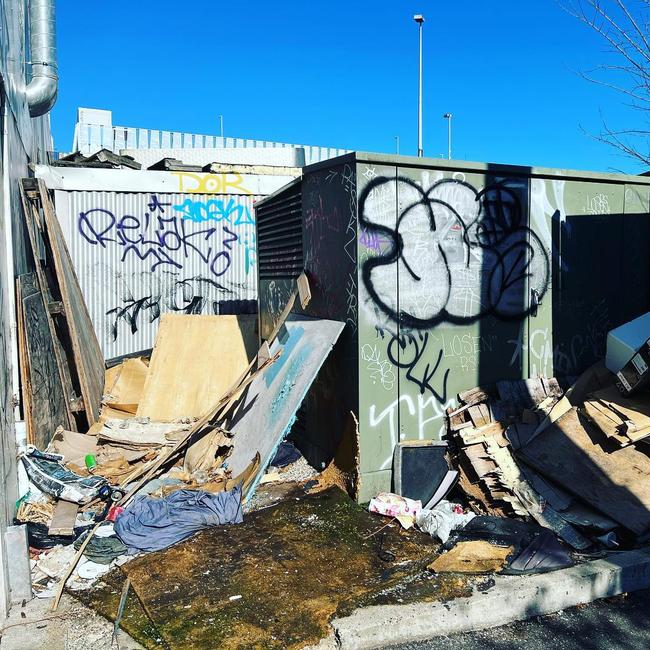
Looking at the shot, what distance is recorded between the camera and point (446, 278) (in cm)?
507

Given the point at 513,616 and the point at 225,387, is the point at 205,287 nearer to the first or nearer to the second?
the point at 225,387

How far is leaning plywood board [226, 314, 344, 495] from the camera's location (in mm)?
4867

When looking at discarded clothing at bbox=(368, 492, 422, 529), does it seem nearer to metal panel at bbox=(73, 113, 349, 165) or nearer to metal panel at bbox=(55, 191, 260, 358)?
metal panel at bbox=(55, 191, 260, 358)

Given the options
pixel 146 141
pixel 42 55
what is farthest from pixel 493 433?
pixel 146 141

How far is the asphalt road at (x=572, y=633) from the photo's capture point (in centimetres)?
321

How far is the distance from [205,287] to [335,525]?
6.46 metres

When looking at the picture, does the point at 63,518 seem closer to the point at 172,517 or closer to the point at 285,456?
the point at 172,517

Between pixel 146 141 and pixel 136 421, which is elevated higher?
pixel 146 141

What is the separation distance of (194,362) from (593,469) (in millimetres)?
4940

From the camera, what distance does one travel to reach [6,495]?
3.91 metres

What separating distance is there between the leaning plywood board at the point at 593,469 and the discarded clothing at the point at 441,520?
2.31 feet

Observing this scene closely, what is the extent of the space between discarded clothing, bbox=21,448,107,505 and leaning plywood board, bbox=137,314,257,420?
1.98 metres

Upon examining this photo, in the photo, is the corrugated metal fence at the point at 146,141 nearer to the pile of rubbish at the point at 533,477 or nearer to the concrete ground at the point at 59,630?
the pile of rubbish at the point at 533,477

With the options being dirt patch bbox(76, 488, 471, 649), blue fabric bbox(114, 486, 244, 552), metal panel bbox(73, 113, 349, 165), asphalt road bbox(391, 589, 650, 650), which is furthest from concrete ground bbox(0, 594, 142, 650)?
metal panel bbox(73, 113, 349, 165)
